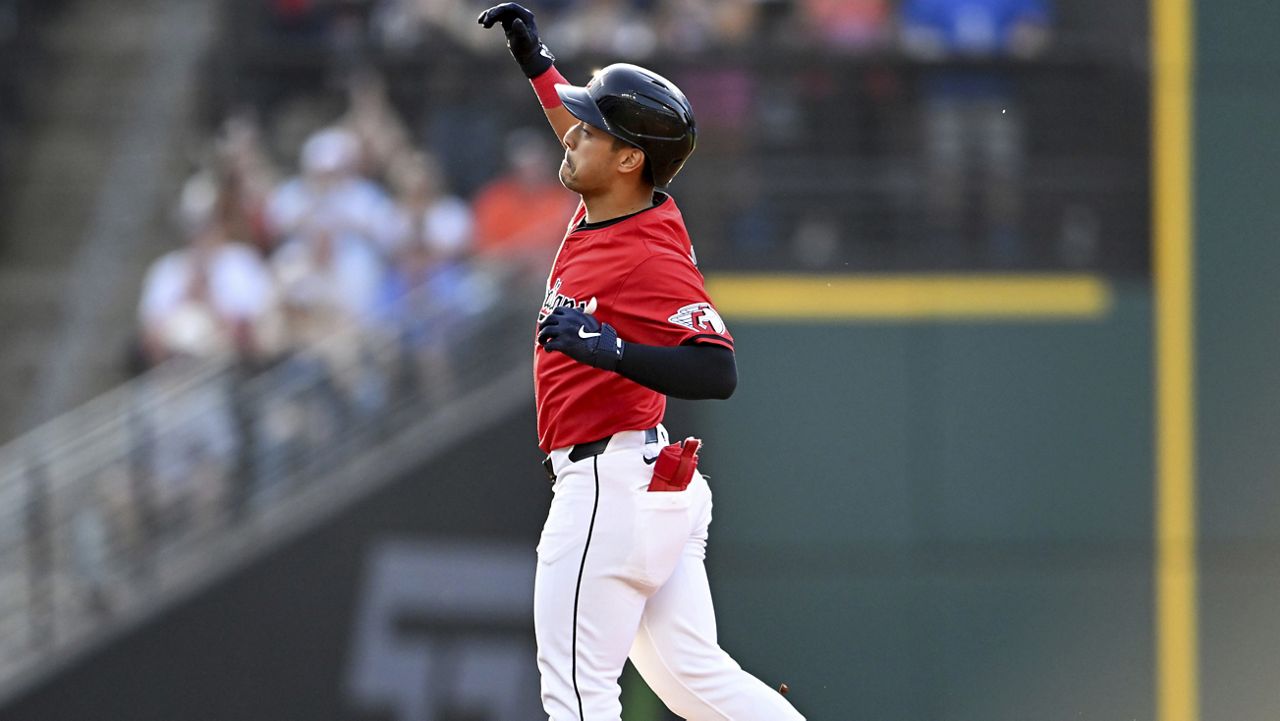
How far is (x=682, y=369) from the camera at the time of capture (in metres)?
3.79

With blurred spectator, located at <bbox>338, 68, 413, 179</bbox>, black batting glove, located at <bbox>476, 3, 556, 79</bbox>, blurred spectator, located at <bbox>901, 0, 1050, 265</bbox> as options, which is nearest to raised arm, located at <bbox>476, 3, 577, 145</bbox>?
black batting glove, located at <bbox>476, 3, 556, 79</bbox>

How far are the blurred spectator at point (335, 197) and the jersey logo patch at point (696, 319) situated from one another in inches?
132

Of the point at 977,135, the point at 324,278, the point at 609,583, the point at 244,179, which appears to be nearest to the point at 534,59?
the point at 609,583

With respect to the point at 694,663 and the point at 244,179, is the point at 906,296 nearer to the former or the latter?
the point at 244,179

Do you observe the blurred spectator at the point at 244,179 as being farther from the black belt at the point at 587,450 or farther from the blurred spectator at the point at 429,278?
the black belt at the point at 587,450

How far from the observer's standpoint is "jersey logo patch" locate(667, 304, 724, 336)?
3.88 meters

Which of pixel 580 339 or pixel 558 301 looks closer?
pixel 580 339

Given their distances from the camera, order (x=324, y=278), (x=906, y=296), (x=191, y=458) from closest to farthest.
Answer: (x=191, y=458) < (x=906, y=296) < (x=324, y=278)

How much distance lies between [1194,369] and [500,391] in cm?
278

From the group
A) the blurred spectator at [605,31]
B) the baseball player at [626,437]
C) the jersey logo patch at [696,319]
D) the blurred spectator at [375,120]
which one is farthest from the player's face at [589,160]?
the blurred spectator at [375,120]

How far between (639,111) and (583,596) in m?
1.09

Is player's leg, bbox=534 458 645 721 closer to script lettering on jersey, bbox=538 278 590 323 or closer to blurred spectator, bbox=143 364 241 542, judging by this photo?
script lettering on jersey, bbox=538 278 590 323

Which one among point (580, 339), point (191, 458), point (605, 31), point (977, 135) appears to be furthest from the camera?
point (605, 31)

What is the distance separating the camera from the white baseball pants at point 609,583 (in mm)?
3902
